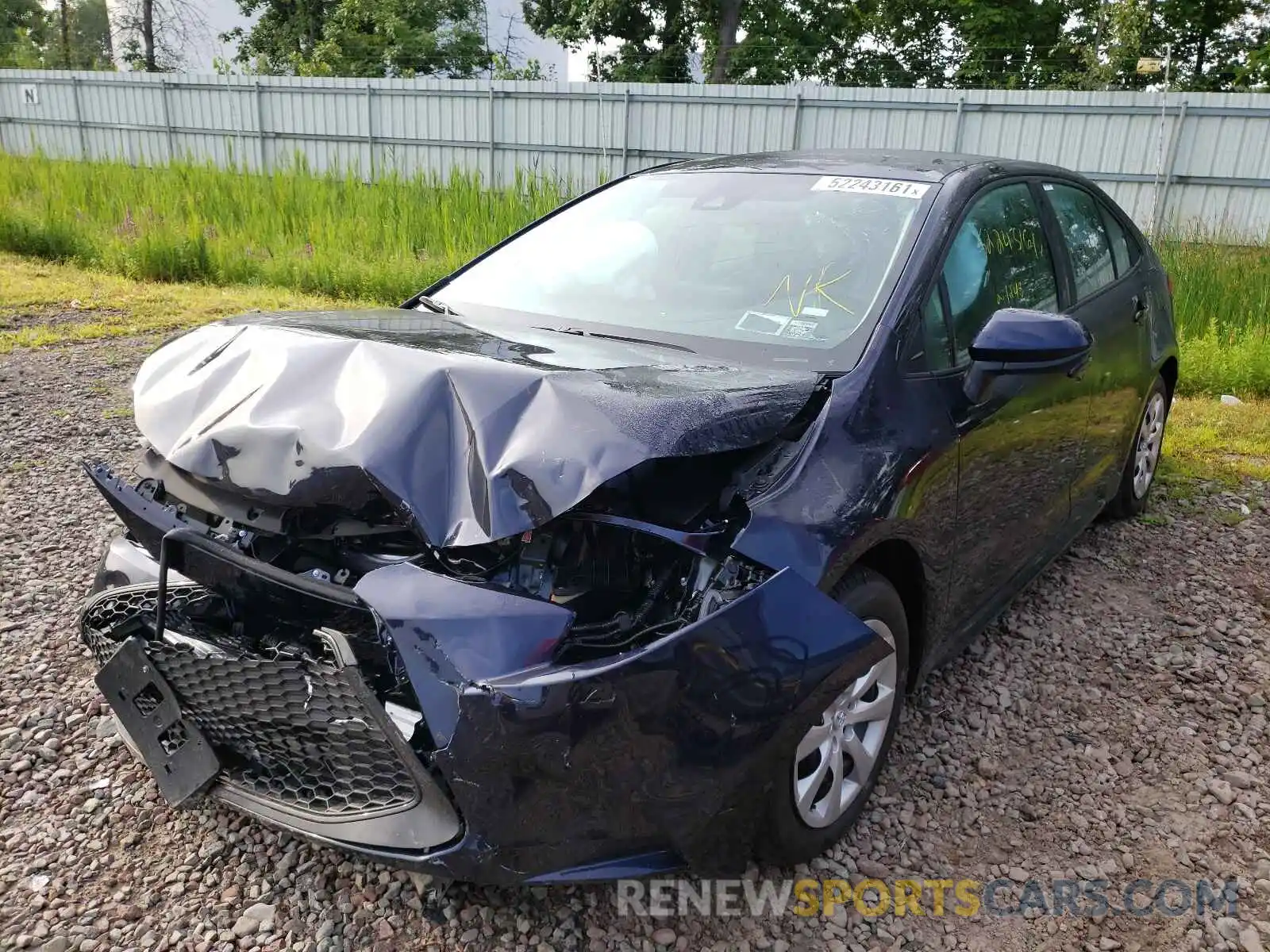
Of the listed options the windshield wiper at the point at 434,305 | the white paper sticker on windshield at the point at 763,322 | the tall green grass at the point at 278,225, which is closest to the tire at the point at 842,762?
the white paper sticker on windshield at the point at 763,322

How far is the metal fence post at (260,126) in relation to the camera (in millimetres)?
17531

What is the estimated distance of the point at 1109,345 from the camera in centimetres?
364

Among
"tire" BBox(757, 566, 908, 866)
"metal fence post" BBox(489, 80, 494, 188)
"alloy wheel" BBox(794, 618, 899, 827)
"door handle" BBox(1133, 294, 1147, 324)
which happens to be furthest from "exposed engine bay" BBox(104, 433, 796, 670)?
"metal fence post" BBox(489, 80, 494, 188)

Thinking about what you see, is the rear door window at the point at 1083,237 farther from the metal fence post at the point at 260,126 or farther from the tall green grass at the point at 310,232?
the metal fence post at the point at 260,126

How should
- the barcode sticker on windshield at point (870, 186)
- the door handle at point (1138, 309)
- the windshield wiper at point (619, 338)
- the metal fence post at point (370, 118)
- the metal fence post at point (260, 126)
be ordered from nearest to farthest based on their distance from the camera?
the windshield wiper at point (619, 338)
the barcode sticker on windshield at point (870, 186)
the door handle at point (1138, 309)
the metal fence post at point (370, 118)
the metal fence post at point (260, 126)

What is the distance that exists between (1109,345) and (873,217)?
1311 mm

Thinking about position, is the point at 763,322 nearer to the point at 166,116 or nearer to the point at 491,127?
the point at 491,127

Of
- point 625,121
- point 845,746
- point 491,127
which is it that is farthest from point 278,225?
point 845,746

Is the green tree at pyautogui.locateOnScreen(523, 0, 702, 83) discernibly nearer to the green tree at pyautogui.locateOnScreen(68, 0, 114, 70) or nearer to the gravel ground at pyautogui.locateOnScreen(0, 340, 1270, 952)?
the green tree at pyautogui.locateOnScreen(68, 0, 114, 70)

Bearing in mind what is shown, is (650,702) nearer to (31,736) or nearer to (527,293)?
(527,293)

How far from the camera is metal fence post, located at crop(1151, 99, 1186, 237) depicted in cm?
1310

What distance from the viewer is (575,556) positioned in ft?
6.52

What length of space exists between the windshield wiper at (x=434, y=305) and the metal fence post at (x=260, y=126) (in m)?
16.0

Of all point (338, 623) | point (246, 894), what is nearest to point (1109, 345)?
point (338, 623)
